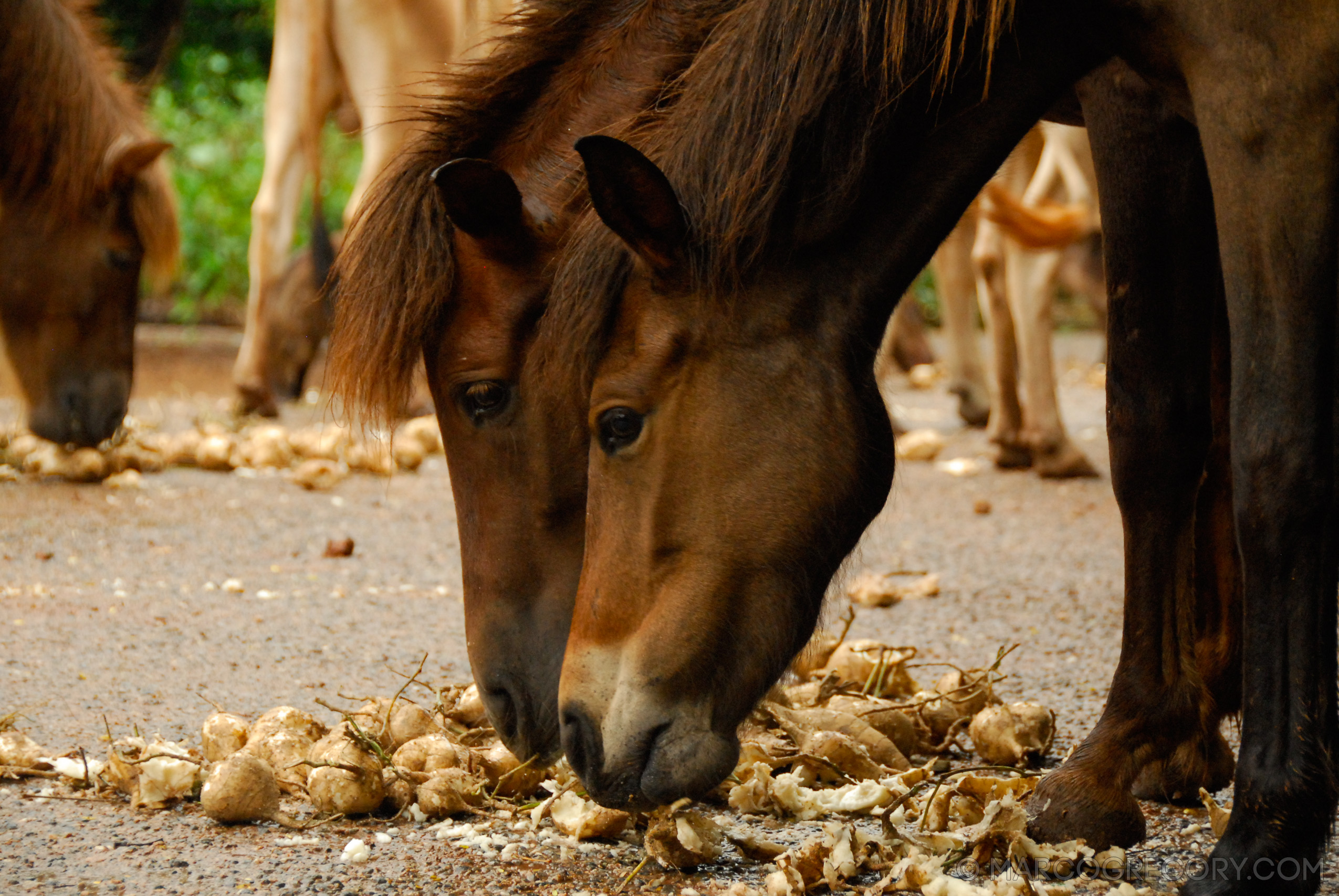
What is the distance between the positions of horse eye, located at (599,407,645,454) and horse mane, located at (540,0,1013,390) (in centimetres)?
10

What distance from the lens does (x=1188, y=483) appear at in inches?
93.6

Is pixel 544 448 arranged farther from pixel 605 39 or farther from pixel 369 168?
pixel 369 168

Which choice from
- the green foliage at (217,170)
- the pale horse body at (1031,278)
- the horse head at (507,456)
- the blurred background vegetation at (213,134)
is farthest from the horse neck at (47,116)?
the green foliage at (217,170)

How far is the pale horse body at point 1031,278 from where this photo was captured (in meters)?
5.26

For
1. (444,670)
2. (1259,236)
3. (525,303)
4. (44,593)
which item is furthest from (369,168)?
(1259,236)

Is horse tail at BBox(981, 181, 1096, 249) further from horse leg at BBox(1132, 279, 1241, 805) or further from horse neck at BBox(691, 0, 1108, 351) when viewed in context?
horse neck at BBox(691, 0, 1108, 351)

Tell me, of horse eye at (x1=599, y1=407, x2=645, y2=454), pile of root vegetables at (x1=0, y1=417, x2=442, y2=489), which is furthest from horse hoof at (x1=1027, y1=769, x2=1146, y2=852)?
pile of root vegetables at (x1=0, y1=417, x2=442, y2=489)

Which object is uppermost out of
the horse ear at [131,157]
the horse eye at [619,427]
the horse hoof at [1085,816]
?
the horse ear at [131,157]

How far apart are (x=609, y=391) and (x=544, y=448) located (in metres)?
0.39

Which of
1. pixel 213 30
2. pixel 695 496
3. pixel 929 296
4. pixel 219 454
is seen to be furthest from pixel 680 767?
pixel 213 30

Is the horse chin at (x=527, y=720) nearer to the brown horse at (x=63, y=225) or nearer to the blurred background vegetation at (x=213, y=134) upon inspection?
the brown horse at (x=63, y=225)

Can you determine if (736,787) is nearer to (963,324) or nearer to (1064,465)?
(1064,465)

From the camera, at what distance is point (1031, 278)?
592 centimetres

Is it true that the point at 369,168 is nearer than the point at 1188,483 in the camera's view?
No
